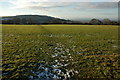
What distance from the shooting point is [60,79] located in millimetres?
6797

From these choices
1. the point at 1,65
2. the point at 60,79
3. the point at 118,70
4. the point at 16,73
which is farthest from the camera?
the point at 1,65

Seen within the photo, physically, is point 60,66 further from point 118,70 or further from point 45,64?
point 118,70

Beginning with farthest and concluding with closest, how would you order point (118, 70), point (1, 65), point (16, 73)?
point (1, 65) → point (118, 70) → point (16, 73)

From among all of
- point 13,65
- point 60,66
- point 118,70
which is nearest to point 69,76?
point 60,66

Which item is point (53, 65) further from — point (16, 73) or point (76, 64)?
point (16, 73)

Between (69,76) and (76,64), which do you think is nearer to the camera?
(69,76)

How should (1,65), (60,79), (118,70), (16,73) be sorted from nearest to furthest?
(60,79)
(16,73)
(118,70)
(1,65)

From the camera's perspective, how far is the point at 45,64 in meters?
9.16

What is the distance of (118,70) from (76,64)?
3337 mm

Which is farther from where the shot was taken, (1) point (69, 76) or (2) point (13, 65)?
(2) point (13, 65)

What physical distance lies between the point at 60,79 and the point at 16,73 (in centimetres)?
328

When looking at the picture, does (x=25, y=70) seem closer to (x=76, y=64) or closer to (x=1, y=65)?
(x=1, y=65)

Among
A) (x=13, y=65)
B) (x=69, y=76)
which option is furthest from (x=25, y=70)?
(x=69, y=76)

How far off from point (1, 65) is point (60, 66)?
5.01 meters
